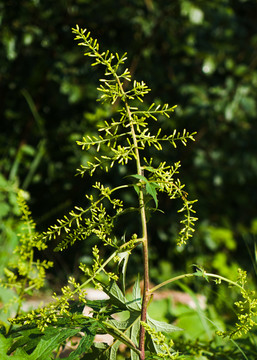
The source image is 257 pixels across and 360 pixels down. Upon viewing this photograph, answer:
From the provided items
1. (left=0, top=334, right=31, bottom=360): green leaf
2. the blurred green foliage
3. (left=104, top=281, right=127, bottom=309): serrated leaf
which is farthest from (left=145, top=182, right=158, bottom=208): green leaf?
the blurred green foliage

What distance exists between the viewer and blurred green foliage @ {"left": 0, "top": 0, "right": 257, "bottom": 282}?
2.99 metres

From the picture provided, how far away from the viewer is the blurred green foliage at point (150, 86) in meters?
2.99

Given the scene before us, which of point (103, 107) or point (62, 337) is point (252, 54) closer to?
point (103, 107)

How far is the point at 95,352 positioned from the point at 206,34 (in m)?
3.02

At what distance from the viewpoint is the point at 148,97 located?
331cm

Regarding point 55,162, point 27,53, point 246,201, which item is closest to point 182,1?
point 27,53

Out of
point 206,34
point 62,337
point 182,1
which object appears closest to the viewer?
point 62,337

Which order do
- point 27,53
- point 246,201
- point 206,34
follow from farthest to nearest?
point 246,201, point 206,34, point 27,53

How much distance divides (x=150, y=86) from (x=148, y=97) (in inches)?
6.9

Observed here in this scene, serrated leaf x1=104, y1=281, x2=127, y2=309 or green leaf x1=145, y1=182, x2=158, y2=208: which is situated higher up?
green leaf x1=145, y1=182, x2=158, y2=208

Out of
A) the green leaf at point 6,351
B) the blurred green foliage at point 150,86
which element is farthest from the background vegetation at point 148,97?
the green leaf at point 6,351

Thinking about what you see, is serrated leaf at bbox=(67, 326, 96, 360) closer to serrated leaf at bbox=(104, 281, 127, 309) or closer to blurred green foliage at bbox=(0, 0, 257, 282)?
serrated leaf at bbox=(104, 281, 127, 309)

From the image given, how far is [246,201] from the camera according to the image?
4078 mm

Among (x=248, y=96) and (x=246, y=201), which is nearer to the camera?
(x=248, y=96)
